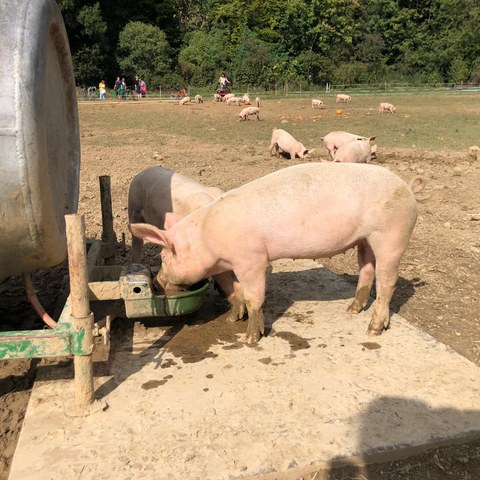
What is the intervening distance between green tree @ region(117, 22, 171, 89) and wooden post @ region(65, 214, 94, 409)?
51.5m

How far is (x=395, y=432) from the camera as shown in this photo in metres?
3.18

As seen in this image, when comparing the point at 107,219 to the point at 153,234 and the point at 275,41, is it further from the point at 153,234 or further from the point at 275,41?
the point at 275,41

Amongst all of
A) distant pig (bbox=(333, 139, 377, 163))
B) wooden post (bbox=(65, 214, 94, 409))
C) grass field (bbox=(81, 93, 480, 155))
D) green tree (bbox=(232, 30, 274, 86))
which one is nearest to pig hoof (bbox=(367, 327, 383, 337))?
wooden post (bbox=(65, 214, 94, 409))

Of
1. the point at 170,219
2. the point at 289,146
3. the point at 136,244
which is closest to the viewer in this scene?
the point at 170,219

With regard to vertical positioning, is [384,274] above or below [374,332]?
above

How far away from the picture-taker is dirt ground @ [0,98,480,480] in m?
3.14

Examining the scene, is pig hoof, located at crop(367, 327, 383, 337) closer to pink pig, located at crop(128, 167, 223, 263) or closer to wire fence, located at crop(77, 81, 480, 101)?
pink pig, located at crop(128, 167, 223, 263)

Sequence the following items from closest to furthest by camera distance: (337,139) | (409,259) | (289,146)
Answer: (409,259)
(337,139)
(289,146)

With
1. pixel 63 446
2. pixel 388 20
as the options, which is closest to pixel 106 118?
pixel 63 446

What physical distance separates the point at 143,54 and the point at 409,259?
5117cm

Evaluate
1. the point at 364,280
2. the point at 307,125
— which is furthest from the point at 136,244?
the point at 307,125

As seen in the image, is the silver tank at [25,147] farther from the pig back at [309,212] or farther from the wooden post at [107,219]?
the wooden post at [107,219]

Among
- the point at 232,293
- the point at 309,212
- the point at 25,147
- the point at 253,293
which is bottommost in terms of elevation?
the point at 232,293

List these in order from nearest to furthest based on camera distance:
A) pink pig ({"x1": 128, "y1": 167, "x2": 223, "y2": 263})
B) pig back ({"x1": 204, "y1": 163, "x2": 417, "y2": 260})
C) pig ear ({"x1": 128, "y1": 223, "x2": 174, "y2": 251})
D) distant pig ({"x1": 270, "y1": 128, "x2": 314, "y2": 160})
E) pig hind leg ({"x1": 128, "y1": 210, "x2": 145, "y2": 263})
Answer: pig back ({"x1": 204, "y1": 163, "x2": 417, "y2": 260})
pig ear ({"x1": 128, "y1": 223, "x2": 174, "y2": 251})
pink pig ({"x1": 128, "y1": 167, "x2": 223, "y2": 263})
pig hind leg ({"x1": 128, "y1": 210, "x2": 145, "y2": 263})
distant pig ({"x1": 270, "y1": 128, "x2": 314, "y2": 160})
